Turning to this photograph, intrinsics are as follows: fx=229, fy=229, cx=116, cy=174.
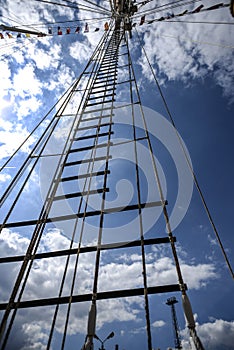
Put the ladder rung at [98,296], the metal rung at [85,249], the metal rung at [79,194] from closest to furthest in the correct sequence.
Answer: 1. the ladder rung at [98,296]
2. the metal rung at [85,249]
3. the metal rung at [79,194]

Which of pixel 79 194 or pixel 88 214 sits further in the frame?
pixel 79 194

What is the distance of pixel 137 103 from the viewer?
5.57m

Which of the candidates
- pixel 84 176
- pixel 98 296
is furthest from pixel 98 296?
pixel 84 176

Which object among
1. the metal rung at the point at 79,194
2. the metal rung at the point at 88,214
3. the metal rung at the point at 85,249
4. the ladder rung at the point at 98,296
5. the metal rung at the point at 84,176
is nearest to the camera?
the ladder rung at the point at 98,296

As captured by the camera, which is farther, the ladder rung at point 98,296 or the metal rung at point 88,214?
the metal rung at point 88,214

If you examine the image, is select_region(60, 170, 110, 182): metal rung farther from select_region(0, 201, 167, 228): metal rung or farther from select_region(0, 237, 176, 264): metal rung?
select_region(0, 237, 176, 264): metal rung

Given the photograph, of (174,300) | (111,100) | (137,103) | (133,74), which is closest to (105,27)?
(133,74)

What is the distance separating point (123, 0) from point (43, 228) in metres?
11.1

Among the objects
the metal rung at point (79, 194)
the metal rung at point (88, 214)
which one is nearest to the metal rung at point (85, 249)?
the metal rung at point (88, 214)

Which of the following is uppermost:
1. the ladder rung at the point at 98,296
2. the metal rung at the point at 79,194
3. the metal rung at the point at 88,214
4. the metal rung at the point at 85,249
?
the metal rung at the point at 79,194

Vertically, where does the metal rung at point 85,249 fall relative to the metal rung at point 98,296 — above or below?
above

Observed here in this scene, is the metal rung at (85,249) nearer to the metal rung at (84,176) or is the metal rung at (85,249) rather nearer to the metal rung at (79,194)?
the metal rung at (79,194)

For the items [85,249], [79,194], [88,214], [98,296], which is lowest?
[98,296]

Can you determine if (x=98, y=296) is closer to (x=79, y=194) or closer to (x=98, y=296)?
(x=98, y=296)
